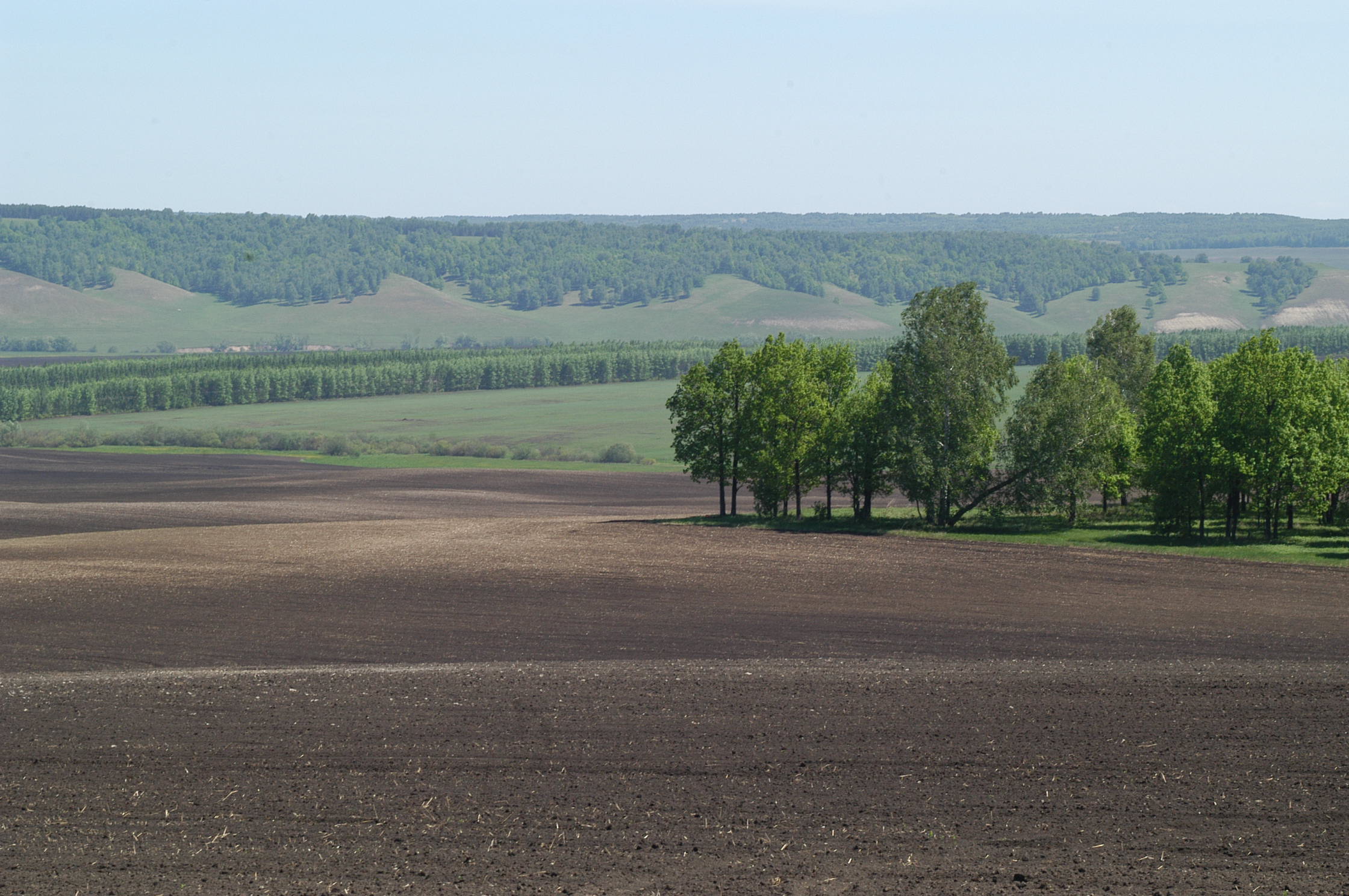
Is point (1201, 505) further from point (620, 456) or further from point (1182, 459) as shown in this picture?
point (620, 456)

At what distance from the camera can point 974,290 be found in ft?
204

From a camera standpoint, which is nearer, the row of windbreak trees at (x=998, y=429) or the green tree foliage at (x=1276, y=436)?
the green tree foliage at (x=1276, y=436)

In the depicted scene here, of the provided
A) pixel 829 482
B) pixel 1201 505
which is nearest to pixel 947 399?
pixel 829 482

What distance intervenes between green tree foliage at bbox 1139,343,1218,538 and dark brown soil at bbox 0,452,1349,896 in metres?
9.20

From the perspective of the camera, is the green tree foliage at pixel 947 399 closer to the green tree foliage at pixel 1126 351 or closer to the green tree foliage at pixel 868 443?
the green tree foliage at pixel 868 443

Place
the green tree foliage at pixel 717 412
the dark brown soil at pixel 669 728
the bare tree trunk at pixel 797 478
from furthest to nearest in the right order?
the green tree foliage at pixel 717 412, the bare tree trunk at pixel 797 478, the dark brown soil at pixel 669 728

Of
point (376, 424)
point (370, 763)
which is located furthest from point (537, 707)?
point (376, 424)

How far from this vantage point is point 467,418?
14788 cm

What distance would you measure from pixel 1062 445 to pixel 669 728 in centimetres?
4044

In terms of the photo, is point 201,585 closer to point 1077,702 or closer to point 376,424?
point 1077,702

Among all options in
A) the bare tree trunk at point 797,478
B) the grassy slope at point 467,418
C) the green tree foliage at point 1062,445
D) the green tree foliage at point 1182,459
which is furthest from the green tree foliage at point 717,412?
the grassy slope at point 467,418

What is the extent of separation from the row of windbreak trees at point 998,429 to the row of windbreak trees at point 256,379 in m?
Result: 115

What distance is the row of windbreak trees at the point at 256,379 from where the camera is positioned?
507 ft

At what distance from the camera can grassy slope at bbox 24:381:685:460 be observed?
131 m
